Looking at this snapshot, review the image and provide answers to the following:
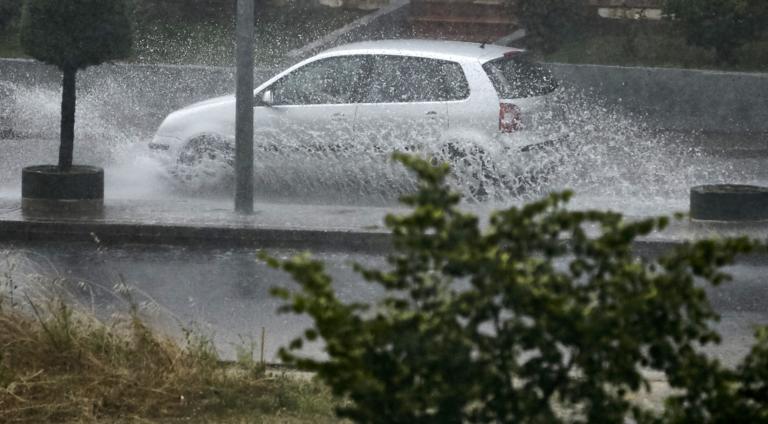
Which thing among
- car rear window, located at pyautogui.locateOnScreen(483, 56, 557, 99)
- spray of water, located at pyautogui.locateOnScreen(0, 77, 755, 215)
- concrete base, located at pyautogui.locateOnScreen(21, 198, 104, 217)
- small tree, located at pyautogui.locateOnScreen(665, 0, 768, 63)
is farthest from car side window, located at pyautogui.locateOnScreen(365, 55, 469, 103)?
small tree, located at pyautogui.locateOnScreen(665, 0, 768, 63)

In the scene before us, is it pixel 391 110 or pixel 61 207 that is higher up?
pixel 391 110

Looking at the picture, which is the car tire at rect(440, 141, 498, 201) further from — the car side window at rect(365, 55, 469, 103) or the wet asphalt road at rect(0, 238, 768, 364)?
the wet asphalt road at rect(0, 238, 768, 364)

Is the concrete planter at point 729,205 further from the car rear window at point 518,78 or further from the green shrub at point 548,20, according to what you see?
the green shrub at point 548,20

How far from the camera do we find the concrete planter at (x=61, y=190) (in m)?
12.0

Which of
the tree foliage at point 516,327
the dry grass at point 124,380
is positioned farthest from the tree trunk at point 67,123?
the tree foliage at point 516,327

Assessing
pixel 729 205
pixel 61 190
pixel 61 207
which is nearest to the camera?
pixel 729 205

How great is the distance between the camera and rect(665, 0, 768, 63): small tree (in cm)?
1952

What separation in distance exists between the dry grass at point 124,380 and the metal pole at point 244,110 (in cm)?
531

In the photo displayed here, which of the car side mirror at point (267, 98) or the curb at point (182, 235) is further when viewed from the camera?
the car side mirror at point (267, 98)

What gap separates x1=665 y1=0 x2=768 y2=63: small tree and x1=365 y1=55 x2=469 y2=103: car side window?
7.75 m

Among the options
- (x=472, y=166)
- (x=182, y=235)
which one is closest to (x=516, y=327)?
(x=182, y=235)

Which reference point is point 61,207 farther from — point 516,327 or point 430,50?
point 516,327

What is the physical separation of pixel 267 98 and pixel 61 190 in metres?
2.44

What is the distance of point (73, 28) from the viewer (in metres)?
12.0
